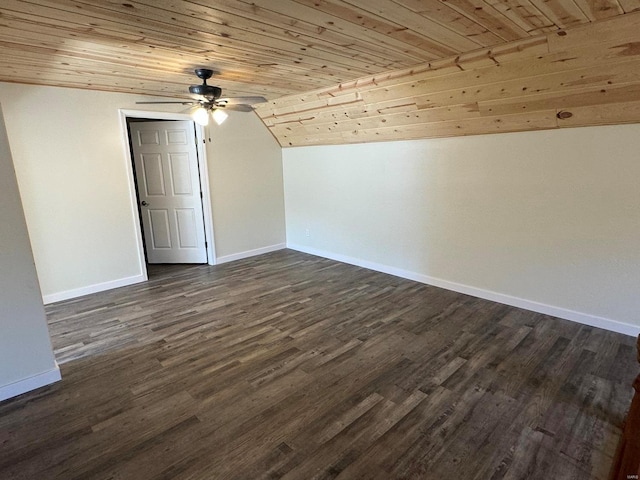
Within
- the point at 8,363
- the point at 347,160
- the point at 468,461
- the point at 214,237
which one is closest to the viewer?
the point at 468,461

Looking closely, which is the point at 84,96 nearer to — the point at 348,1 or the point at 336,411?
the point at 348,1

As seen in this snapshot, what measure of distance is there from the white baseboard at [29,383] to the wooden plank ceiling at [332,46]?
7.41 feet

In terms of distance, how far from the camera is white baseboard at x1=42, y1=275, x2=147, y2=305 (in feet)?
13.1

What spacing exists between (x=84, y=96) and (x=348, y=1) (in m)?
3.46

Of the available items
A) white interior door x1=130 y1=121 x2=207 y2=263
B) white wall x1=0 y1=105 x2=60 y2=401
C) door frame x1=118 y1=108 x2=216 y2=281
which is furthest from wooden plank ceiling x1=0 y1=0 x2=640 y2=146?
white interior door x1=130 y1=121 x2=207 y2=263

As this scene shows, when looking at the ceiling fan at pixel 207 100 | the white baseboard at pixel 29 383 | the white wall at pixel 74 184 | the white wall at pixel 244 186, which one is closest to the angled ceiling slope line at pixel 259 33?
the ceiling fan at pixel 207 100

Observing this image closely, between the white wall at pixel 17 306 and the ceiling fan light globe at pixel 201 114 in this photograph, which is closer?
the white wall at pixel 17 306

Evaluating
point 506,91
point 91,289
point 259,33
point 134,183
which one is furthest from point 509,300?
point 91,289

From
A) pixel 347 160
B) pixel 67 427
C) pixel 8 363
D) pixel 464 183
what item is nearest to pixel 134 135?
pixel 347 160

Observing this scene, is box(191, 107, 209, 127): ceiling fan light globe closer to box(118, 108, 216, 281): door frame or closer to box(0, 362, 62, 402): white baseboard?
box(118, 108, 216, 281): door frame

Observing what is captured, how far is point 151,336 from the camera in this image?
320 centimetres

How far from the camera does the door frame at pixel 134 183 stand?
14.0 feet

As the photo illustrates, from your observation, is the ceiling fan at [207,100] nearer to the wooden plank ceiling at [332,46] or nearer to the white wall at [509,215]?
the wooden plank ceiling at [332,46]

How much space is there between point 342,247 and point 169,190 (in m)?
2.72
